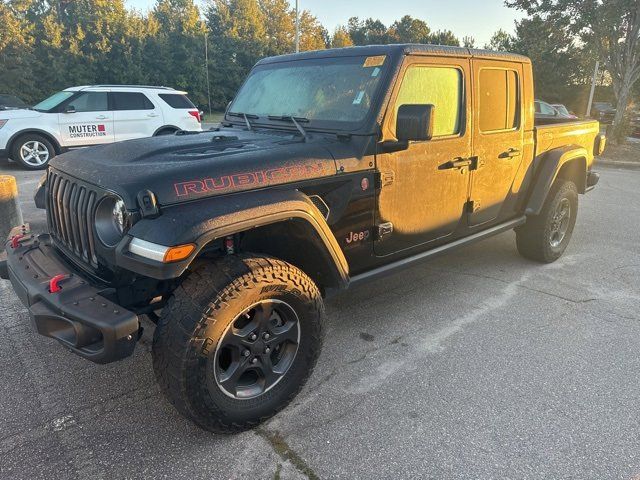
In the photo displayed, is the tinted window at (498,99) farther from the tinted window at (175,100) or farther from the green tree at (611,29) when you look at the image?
the green tree at (611,29)

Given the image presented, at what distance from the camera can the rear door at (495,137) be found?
3760 mm

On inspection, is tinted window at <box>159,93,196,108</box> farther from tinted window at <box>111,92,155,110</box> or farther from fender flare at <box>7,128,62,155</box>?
fender flare at <box>7,128,62,155</box>

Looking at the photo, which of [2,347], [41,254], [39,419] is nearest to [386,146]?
[41,254]

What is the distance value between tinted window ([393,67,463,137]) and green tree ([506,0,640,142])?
12.0 meters

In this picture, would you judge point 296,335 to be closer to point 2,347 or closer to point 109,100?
point 2,347

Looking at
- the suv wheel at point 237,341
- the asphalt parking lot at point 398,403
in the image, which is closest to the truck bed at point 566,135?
the asphalt parking lot at point 398,403

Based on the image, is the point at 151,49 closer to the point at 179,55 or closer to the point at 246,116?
the point at 179,55

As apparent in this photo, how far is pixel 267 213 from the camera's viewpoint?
2371mm

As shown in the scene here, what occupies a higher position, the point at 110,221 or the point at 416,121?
the point at 416,121

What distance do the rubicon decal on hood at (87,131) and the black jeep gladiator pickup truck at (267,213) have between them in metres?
7.64

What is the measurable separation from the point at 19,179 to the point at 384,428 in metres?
8.97

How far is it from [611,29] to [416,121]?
13.5 metres

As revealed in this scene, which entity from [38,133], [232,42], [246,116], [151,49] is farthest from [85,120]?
[232,42]

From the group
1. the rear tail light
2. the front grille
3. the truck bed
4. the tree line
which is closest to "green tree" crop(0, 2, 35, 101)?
the tree line
